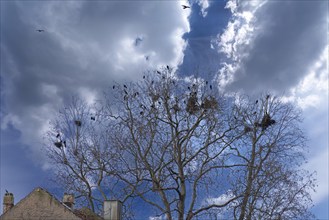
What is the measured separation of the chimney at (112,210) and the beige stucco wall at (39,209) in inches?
92.5

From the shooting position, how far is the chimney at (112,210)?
2391 centimetres

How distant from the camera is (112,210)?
24062 mm

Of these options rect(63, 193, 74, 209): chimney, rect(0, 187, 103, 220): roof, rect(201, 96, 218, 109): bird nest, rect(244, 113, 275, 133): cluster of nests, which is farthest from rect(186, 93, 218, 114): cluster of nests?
rect(0, 187, 103, 220): roof

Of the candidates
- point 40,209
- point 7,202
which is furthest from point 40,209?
point 7,202

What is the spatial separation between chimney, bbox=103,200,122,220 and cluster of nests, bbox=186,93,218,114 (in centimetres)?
564

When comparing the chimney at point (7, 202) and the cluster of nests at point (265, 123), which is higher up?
the cluster of nests at point (265, 123)

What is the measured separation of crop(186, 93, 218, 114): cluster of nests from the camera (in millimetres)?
24922

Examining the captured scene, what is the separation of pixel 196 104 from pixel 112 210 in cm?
647

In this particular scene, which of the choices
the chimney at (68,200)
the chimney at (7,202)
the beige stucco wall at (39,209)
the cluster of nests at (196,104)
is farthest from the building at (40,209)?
the cluster of nests at (196,104)

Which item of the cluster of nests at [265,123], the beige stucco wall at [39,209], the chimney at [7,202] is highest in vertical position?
the cluster of nests at [265,123]

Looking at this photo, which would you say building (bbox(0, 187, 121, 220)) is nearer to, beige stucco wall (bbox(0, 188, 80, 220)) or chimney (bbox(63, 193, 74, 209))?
beige stucco wall (bbox(0, 188, 80, 220))

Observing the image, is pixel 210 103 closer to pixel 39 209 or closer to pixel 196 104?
pixel 196 104

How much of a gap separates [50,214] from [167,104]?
7.70 m

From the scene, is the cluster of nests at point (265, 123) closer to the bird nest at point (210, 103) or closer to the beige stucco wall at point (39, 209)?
the bird nest at point (210, 103)
